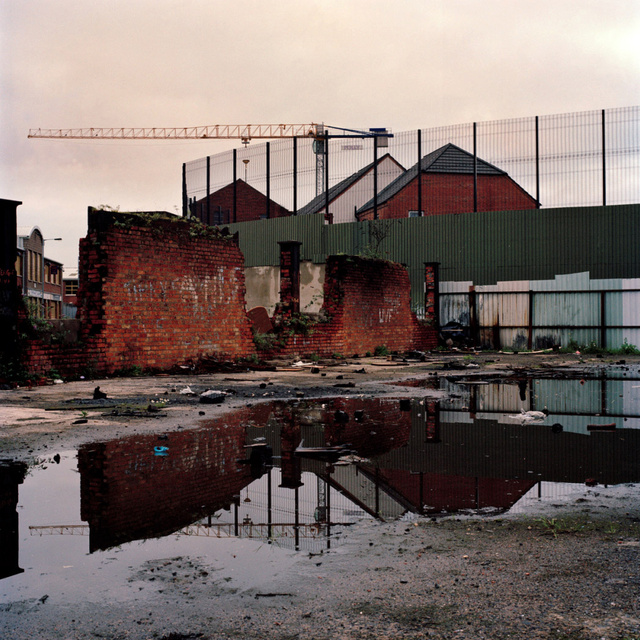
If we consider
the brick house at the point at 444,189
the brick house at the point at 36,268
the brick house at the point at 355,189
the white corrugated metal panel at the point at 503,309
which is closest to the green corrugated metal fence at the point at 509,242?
the white corrugated metal panel at the point at 503,309

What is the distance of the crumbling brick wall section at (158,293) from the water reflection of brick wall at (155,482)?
5.72 m

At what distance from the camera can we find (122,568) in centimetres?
263

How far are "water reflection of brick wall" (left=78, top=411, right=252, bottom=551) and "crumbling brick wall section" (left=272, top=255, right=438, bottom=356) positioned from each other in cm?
958

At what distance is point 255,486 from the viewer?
396 centimetres

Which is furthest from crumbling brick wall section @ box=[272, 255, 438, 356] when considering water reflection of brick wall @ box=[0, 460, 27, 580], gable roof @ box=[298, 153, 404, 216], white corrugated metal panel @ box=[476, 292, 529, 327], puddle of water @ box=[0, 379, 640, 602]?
→ water reflection of brick wall @ box=[0, 460, 27, 580]

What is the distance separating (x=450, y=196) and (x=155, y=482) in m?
29.0

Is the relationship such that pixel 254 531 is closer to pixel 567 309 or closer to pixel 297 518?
pixel 297 518

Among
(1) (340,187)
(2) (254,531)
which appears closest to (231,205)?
(1) (340,187)

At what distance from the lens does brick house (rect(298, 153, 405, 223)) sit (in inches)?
1134

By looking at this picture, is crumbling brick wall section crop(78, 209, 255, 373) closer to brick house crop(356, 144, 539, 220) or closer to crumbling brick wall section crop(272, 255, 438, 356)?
crumbling brick wall section crop(272, 255, 438, 356)

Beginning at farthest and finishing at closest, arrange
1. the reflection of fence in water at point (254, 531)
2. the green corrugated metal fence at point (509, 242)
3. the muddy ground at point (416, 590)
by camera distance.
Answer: the green corrugated metal fence at point (509, 242) → the reflection of fence in water at point (254, 531) → the muddy ground at point (416, 590)

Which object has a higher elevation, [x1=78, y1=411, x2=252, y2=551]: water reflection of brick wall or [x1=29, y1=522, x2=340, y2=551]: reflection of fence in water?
[x1=78, y1=411, x2=252, y2=551]: water reflection of brick wall

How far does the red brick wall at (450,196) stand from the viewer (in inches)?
1121

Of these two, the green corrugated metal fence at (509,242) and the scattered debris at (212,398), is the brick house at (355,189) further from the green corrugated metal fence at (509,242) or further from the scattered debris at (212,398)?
the scattered debris at (212,398)
